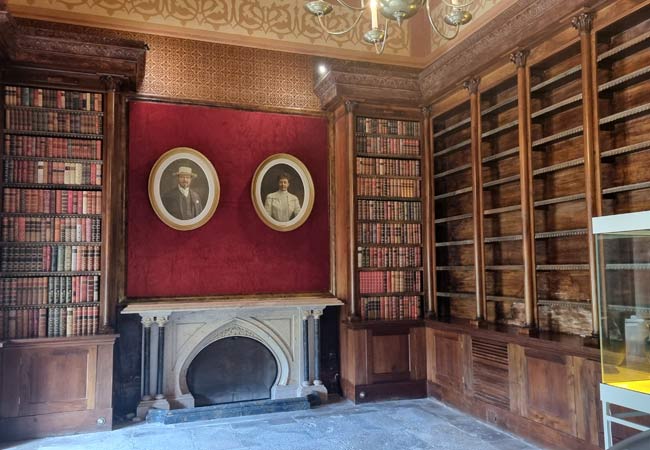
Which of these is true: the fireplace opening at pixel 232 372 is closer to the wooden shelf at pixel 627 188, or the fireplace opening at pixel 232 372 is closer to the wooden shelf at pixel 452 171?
the wooden shelf at pixel 452 171

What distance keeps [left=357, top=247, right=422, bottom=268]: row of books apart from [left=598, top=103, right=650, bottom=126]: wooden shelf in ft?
7.82

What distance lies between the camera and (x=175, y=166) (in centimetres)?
505

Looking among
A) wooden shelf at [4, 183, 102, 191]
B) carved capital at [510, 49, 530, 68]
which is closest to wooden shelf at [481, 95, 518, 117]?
carved capital at [510, 49, 530, 68]

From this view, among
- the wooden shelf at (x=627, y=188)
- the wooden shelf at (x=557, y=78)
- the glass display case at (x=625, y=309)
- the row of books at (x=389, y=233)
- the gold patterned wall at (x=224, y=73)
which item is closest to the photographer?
the glass display case at (x=625, y=309)

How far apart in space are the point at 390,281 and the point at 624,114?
108 inches

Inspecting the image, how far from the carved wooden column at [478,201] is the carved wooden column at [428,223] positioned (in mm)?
763

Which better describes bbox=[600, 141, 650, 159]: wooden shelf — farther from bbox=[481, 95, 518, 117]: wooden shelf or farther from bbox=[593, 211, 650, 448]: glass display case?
bbox=[481, 95, 518, 117]: wooden shelf

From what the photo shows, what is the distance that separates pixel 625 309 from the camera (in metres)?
2.71

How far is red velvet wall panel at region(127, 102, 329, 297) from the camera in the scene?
4.96 metres

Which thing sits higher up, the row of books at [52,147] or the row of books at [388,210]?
the row of books at [52,147]

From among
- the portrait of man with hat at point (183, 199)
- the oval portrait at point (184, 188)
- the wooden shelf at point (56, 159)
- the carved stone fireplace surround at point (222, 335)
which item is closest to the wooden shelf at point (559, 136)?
the carved stone fireplace surround at point (222, 335)

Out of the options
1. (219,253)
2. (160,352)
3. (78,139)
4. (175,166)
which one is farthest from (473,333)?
(78,139)

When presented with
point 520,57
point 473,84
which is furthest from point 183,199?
point 520,57

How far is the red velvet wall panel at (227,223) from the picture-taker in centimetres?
496
